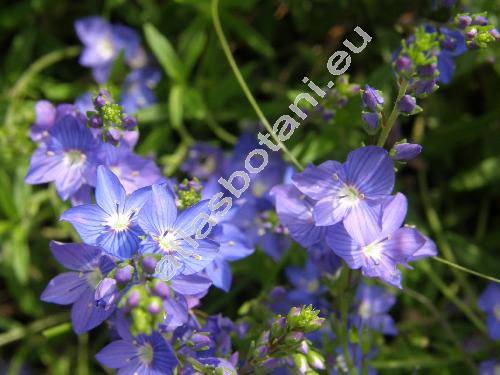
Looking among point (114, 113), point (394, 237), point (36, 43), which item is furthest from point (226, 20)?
point (394, 237)

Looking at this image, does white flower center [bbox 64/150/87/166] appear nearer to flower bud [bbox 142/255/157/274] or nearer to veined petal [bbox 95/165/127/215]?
veined petal [bbox 95/165/127/215]

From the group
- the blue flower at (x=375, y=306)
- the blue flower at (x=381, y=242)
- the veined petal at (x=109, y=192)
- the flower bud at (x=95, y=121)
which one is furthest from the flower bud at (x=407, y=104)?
the blue flower at (x=375, y=306)

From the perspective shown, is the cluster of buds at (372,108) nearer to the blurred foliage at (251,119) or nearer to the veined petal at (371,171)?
the veined petal at (371,171)

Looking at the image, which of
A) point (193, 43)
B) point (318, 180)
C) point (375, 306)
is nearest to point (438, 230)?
point (375, 306)

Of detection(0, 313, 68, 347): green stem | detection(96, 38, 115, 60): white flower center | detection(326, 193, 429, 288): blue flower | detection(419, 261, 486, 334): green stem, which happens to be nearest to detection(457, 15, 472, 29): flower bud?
detection(326, 193, 429, 288): blue flower

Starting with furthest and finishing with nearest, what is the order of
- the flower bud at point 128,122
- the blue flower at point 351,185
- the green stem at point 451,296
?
the green stem at point 451,296 → the flower bud at point 128,122 → the blue flower at point 351,185

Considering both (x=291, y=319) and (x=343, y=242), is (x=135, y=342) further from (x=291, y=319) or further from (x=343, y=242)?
(x=343, y=242)
